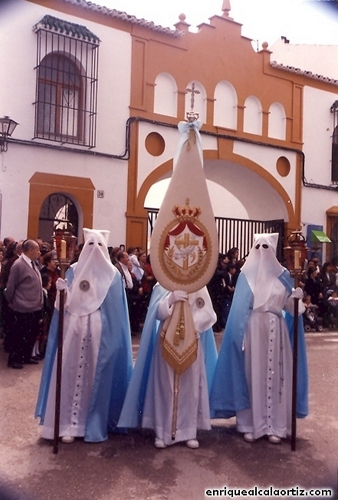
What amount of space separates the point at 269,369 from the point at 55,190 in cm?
738

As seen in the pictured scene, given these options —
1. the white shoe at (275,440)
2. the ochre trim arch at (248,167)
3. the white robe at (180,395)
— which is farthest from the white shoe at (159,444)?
the ochre trim arch at (248,167)

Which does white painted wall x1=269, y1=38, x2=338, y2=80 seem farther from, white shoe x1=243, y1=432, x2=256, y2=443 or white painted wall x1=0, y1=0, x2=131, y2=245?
white shoe x1=243, y1=432, x2=256, y2=443

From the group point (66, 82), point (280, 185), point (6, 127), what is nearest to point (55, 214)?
point (6, 127)

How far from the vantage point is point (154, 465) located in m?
3.88

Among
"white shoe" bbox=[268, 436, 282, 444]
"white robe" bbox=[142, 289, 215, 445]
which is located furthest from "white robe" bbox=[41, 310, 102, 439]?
"white shoe" bbox=[268, 436, 282, 444]

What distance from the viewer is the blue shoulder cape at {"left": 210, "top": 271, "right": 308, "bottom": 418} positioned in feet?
14.6

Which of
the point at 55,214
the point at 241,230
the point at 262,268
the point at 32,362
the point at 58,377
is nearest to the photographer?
the point at 58,377

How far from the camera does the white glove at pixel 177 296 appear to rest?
14.0 feet

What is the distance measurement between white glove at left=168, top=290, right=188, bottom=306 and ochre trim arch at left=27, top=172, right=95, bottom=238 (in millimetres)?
6786

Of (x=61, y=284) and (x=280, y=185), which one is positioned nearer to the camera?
(x=61, y=284)

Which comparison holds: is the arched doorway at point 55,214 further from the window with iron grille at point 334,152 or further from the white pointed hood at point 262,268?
the window with iron grille at point 334,152

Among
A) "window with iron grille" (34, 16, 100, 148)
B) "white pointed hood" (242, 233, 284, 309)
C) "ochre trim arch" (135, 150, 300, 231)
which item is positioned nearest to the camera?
"white pointed hood" (242, 233, 284, 309)

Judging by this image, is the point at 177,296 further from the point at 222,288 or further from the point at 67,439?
the point at 222,288

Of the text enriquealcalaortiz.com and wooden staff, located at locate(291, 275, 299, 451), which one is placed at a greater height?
wooden staff, located at locate(291, 275, 299, 451)
